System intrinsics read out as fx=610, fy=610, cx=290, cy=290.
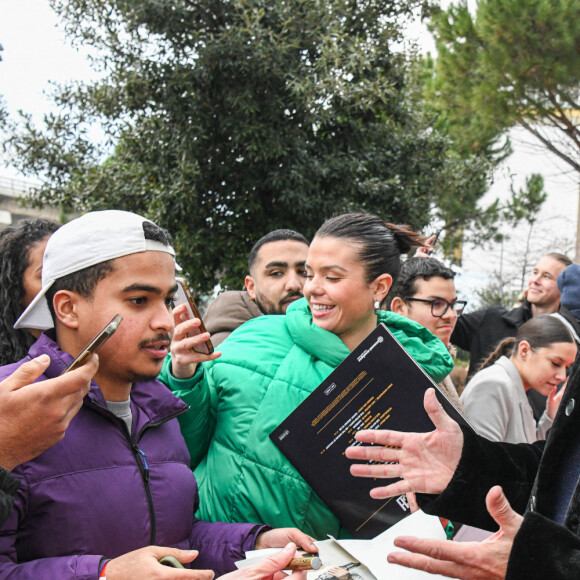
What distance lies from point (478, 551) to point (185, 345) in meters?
0.97

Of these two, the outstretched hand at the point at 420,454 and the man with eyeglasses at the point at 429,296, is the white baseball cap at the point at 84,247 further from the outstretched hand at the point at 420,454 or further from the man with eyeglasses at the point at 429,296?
the man with eyeglasses at the point at 429,296

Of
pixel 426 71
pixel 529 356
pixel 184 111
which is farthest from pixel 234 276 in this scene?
pixel 426 71

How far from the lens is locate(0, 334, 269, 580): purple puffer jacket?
4.55ft

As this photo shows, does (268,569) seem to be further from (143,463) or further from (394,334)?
(394,334)

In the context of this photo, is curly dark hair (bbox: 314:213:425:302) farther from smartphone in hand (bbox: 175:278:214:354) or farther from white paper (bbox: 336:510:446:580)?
white paper (bbox: 336:510:446:580)

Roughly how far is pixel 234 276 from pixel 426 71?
8.04 m

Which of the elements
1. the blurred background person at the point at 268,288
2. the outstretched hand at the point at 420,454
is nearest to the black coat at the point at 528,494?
the outstretched hand at the point at 420,454

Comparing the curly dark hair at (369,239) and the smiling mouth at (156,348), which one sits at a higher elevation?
the curly dark hair at (369,239)

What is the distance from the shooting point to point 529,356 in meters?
3.41

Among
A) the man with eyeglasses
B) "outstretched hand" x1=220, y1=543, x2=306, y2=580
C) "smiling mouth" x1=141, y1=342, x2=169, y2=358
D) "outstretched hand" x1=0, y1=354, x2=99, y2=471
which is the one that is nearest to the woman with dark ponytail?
the man with eyeglasses

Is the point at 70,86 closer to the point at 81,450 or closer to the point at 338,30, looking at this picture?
the point at 338,30

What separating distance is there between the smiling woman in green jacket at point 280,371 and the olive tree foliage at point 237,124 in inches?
191

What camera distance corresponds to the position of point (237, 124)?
6.98 meters

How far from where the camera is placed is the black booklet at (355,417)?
1809 mm
